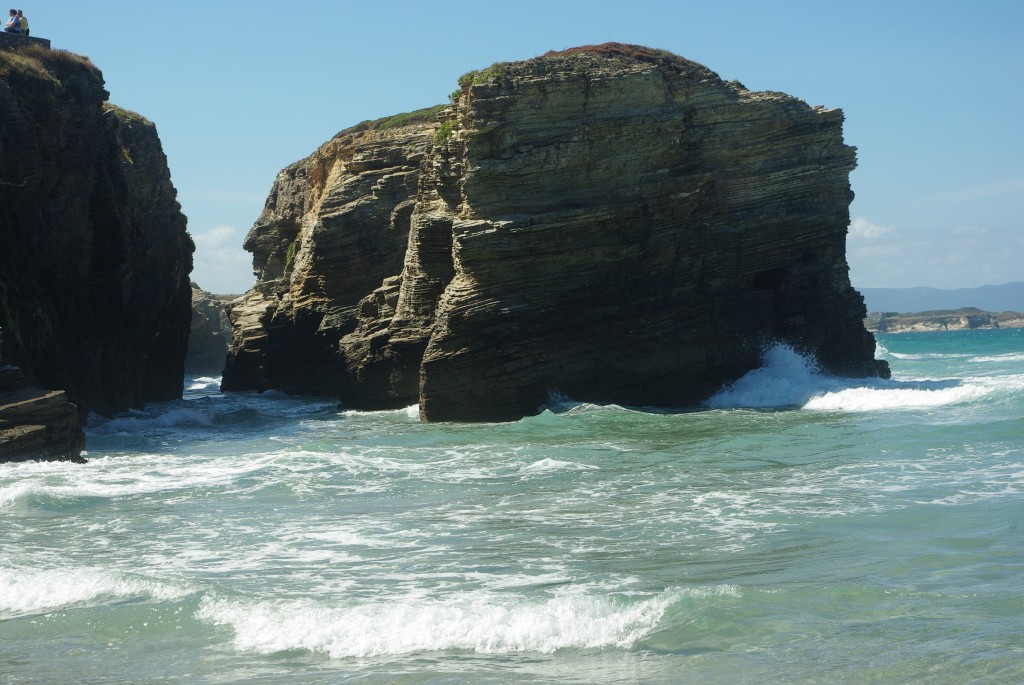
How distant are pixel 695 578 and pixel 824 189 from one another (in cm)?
1971

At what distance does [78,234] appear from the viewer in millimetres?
27391

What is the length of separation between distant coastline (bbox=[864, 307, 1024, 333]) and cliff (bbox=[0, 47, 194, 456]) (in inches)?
4436

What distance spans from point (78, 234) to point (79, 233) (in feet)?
0.14

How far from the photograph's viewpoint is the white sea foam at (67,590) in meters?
11.1

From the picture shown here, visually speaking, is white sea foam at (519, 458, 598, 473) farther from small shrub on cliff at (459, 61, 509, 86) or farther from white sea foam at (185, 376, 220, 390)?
white sea foam at (185, 376, 220, 390)

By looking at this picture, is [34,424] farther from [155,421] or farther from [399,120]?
[399,120]

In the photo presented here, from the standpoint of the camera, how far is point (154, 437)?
25859 mm

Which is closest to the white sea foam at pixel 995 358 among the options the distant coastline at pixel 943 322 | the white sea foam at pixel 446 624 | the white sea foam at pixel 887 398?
the white sea foam at pixel 887 398

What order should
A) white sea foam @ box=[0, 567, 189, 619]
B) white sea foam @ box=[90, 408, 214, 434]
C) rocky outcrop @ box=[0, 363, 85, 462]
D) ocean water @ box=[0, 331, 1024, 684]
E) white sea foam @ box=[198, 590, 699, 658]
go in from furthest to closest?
white sea foam @ box=[90, 408, 214, 434] → rocky outcrop @ box=[0, 363, 85, 462] → white sea foam @ box=[0, 567, 189, 619] → white sea foam @ box=[198, 590, 699, 658] → ocean water @ box=[0, 331, 1024, 684]

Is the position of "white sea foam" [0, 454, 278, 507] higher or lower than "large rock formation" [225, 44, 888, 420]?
lower

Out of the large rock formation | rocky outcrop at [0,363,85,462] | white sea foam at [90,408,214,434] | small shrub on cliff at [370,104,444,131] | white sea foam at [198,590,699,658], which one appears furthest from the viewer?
small shrub on cliff at [370,104,444,131]

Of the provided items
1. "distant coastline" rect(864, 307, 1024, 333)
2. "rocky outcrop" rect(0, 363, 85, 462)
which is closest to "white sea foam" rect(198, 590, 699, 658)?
"rocky outcrop" rect(0, 363, 85, 462)

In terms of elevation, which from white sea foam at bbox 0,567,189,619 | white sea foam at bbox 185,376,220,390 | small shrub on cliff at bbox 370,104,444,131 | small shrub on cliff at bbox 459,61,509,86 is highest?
small shrub on cliff at bbox 370,104,444,131

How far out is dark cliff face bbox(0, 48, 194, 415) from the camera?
25062 millimetres
